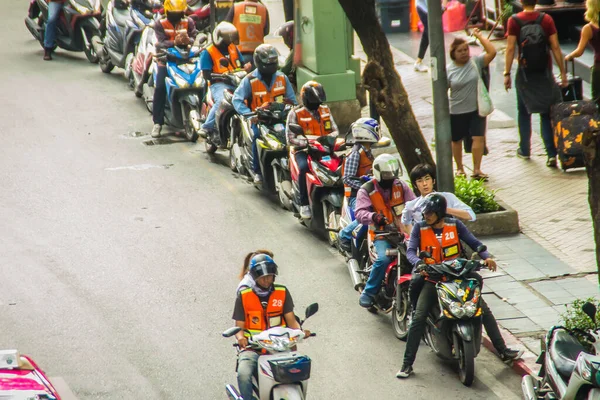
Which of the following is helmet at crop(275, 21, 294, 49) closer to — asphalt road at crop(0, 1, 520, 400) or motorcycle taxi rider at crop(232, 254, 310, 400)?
asphalt road at crop(0, 1, 520, 400)

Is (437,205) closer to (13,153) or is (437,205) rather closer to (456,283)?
(456,283)

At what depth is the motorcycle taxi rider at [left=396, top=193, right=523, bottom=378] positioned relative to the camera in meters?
9.64

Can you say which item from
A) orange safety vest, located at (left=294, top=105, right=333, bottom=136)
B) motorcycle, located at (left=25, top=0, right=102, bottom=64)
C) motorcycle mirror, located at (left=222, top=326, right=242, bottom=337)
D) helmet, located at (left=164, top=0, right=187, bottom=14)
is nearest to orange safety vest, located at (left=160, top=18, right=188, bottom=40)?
helmet, located at (left=164, top=0, right=187, bottom=14)

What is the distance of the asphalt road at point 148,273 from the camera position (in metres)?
9.82

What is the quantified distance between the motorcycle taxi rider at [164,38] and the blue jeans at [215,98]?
158cm

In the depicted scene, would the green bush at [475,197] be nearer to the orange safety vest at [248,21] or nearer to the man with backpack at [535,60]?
the man with backpack at [535,60]

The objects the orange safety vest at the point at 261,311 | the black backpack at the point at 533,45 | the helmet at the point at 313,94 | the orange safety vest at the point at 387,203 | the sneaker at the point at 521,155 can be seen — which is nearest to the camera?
the orange safety vest at the point at 261,311

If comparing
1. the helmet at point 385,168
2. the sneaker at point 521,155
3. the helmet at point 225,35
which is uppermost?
the helmet at point 225,35

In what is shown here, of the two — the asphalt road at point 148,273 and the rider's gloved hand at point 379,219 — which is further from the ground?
the rider's gloved hand at point 379,219

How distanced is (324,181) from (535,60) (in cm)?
360

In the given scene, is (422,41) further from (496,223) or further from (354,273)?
(354,273)

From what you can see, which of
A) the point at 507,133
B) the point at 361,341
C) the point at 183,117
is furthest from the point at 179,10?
the point at 361,341

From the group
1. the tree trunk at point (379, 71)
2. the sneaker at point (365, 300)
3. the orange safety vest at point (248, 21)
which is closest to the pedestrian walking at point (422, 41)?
the orange safety vest at point (248, 21)

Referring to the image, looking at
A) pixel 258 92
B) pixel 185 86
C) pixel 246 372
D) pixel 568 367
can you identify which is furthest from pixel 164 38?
pixel 568 367
